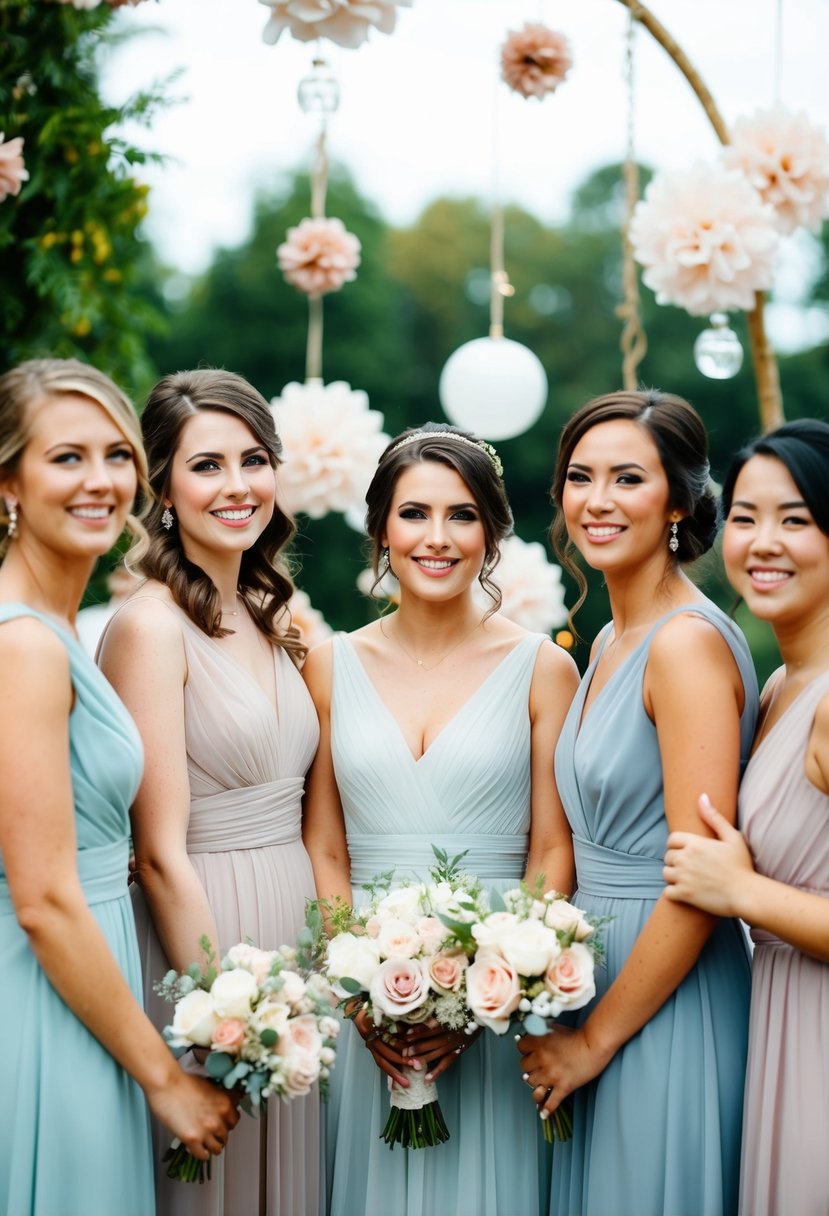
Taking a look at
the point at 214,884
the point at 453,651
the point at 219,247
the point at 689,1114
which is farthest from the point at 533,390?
the point at 219,247

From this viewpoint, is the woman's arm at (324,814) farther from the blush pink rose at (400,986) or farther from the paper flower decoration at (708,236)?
the paper flower decoration at (708,236)

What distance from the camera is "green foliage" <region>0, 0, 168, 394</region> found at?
17.4 ft

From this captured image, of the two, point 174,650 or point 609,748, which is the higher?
point 174,650

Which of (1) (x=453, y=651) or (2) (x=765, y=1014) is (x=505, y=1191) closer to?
(2) (x=765, y=1014)

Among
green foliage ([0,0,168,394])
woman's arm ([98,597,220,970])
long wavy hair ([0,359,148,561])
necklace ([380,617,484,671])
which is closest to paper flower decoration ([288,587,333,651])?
necklace ([380,617,484,671])

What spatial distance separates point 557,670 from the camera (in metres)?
4.41

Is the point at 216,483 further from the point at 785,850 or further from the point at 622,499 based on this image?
the point at 785,850

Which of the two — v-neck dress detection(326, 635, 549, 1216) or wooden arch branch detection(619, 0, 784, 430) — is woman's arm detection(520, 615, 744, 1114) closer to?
v-neck dress detection(326, 635, 549, 1216)

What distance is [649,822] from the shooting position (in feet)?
12.2

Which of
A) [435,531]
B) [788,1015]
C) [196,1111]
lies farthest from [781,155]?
[196,1111]

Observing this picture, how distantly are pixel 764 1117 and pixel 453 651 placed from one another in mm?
1840

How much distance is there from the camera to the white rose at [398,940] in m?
3.42

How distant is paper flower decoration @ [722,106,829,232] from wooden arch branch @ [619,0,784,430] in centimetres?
47

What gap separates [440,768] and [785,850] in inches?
49.8
